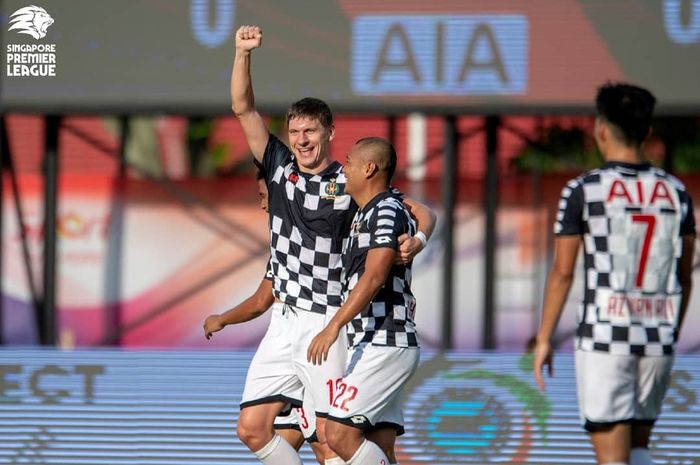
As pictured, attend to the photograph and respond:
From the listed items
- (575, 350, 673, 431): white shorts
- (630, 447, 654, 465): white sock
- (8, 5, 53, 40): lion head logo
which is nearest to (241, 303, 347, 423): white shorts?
(575, 350, 673, 431): white shorts

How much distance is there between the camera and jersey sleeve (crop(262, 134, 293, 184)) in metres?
5.15

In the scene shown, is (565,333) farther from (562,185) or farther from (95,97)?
(95,97)

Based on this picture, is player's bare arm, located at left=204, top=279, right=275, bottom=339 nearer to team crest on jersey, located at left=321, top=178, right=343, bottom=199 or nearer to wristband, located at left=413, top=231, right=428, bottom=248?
team crest on jersey, located at left=321, top=178, right=343, bottom=199

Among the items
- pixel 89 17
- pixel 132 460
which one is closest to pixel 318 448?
pixel 132 460

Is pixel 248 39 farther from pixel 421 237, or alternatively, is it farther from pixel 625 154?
pixel 625 154

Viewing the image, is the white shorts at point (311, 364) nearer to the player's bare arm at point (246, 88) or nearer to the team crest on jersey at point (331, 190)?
the team crest on jersey at point (331, 190)

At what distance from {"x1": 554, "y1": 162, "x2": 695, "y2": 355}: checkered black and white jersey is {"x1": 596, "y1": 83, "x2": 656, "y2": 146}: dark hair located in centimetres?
11

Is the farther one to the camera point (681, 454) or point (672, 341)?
point (681, 454)

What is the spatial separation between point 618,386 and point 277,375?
1.58 meters

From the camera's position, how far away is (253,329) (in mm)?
10930

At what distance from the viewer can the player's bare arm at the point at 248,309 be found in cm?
530

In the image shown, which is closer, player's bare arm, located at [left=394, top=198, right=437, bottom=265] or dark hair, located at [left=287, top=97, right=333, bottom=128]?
player's bare arm, located at [left=394, top=198, right=437, bottom=265]

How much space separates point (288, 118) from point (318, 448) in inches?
53.3

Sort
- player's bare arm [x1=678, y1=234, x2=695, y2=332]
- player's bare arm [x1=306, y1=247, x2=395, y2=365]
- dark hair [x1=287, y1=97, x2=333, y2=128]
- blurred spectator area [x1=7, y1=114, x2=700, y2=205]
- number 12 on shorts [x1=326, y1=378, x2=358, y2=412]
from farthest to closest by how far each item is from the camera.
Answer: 1. blurred spectator area [x1=7, y1=114, x2=700, y2=205]
2. dark hair [x1=287, y1=97, x2=333, y2=128]
3. number 12 on shorts [x1=326, y1=378, x2=358, y2=412]
4. player's bare arm [x1=306, y1=247, x2=395, y2=365]
5. player's bare arm [x1=678, y1=234, x2=695, y2=332]
